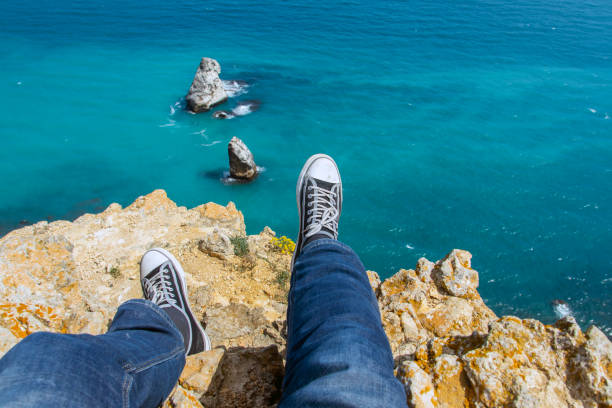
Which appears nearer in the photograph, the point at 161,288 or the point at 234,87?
the point at 161,288

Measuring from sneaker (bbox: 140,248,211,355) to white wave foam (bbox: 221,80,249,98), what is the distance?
2506cm

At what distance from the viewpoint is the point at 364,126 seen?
23828mm

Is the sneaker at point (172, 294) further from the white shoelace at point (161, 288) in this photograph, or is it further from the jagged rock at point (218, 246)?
the jagged rock at point (218, 246)

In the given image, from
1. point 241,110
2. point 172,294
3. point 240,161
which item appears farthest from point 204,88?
point 172,294

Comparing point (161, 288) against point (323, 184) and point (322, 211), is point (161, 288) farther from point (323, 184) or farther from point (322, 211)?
point (323, 184)

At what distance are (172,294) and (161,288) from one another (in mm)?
180

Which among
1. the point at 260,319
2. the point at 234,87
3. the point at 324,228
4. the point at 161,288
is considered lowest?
the point at 234,87

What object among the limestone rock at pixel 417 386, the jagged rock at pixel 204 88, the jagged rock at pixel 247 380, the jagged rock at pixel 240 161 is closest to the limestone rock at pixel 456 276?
the limestone rock at pixel 417 386

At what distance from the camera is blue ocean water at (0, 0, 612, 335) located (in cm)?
1606

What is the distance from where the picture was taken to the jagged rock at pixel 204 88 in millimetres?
24688

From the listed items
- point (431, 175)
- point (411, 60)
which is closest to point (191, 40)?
point (411, 60)

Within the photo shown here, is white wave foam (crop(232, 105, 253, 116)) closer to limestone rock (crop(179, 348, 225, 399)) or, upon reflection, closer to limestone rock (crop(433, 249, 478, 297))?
limestone rock (crop(433, 249, 478, 297))

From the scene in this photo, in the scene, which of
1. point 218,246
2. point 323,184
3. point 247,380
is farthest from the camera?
point 218,246

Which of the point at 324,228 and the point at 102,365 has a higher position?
the point at 102,365
